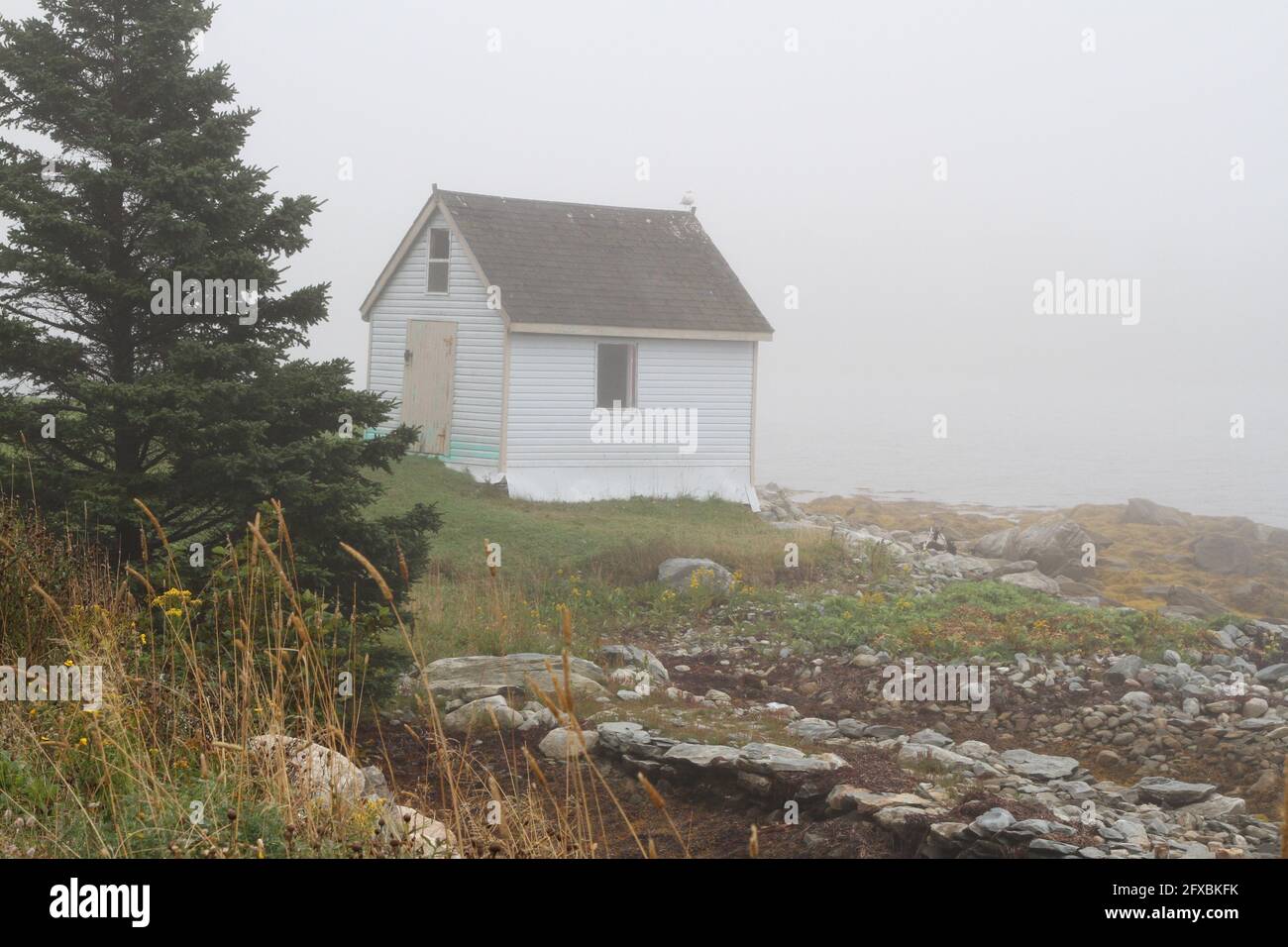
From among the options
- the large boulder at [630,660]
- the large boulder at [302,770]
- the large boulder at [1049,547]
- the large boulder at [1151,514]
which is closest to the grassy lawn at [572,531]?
the large boulder at [630,660]

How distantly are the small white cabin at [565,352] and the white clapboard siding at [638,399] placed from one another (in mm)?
27

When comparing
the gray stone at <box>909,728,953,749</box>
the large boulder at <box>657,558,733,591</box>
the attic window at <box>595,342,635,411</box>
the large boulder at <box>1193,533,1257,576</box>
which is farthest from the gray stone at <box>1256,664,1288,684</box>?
the large boulder at <box>1193,533,1257,576</box>

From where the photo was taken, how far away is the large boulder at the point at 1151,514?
33.4m

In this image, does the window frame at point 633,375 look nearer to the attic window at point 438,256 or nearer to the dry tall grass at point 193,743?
the attic window at point 438,256

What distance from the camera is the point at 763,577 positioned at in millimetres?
16609

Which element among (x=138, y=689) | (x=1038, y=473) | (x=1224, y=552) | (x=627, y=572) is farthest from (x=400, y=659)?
(x=1038, y=473)

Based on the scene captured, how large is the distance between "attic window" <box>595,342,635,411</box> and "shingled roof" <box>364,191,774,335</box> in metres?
1.04

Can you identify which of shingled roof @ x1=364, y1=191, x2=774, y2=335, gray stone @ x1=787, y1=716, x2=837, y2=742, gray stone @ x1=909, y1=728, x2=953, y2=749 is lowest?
gray stone @ x1=909, y1=728, x2=953, y2=749

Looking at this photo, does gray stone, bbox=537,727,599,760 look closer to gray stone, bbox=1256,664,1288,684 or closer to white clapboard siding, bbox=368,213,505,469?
gray stone, bbox=1256,664,1288,684

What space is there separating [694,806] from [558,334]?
1669cm

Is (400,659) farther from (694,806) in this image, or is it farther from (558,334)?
(558,334)

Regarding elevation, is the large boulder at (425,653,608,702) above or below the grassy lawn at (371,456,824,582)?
below

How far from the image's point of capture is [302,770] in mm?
4426

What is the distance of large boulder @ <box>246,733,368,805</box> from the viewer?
166 inches
